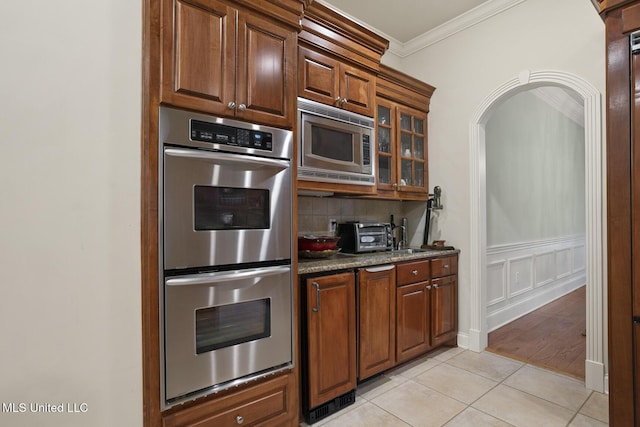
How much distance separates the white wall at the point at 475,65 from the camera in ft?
8.14

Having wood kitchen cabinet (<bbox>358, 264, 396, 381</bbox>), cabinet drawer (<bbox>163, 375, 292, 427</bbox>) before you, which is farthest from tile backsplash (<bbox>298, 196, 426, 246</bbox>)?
cabinet drawer (<bbox>163, 375, 292, 427</bbox>)

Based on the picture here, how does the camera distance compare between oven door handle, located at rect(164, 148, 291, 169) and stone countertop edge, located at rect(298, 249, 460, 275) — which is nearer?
oven door handle, located at rect(164, 148, 291, 169)

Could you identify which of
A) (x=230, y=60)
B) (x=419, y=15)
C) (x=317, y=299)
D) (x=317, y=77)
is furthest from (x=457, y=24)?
(x=317, y=299)

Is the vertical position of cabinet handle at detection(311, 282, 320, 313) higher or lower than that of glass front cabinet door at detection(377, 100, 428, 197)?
lower

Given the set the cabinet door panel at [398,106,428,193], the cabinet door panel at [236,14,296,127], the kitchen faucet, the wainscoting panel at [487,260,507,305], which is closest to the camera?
the cabinet door panel at [236,14,296,127]

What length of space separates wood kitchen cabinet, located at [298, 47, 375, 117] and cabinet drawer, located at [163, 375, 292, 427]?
1834 millimetres

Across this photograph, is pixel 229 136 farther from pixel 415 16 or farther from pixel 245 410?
pixel 415 16

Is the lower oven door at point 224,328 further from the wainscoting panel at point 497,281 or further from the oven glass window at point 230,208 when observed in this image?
the wainscoting panel at point 497,281

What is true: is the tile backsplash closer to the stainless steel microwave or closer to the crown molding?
the stainless steel microwave

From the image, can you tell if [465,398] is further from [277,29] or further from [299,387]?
[277,29]

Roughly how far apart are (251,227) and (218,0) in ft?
3.72

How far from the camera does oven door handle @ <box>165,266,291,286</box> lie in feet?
4.72

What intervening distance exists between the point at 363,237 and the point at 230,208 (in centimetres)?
143

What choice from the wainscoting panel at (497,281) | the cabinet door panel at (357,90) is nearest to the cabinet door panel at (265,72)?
the cabinet door panel at (357,90)
